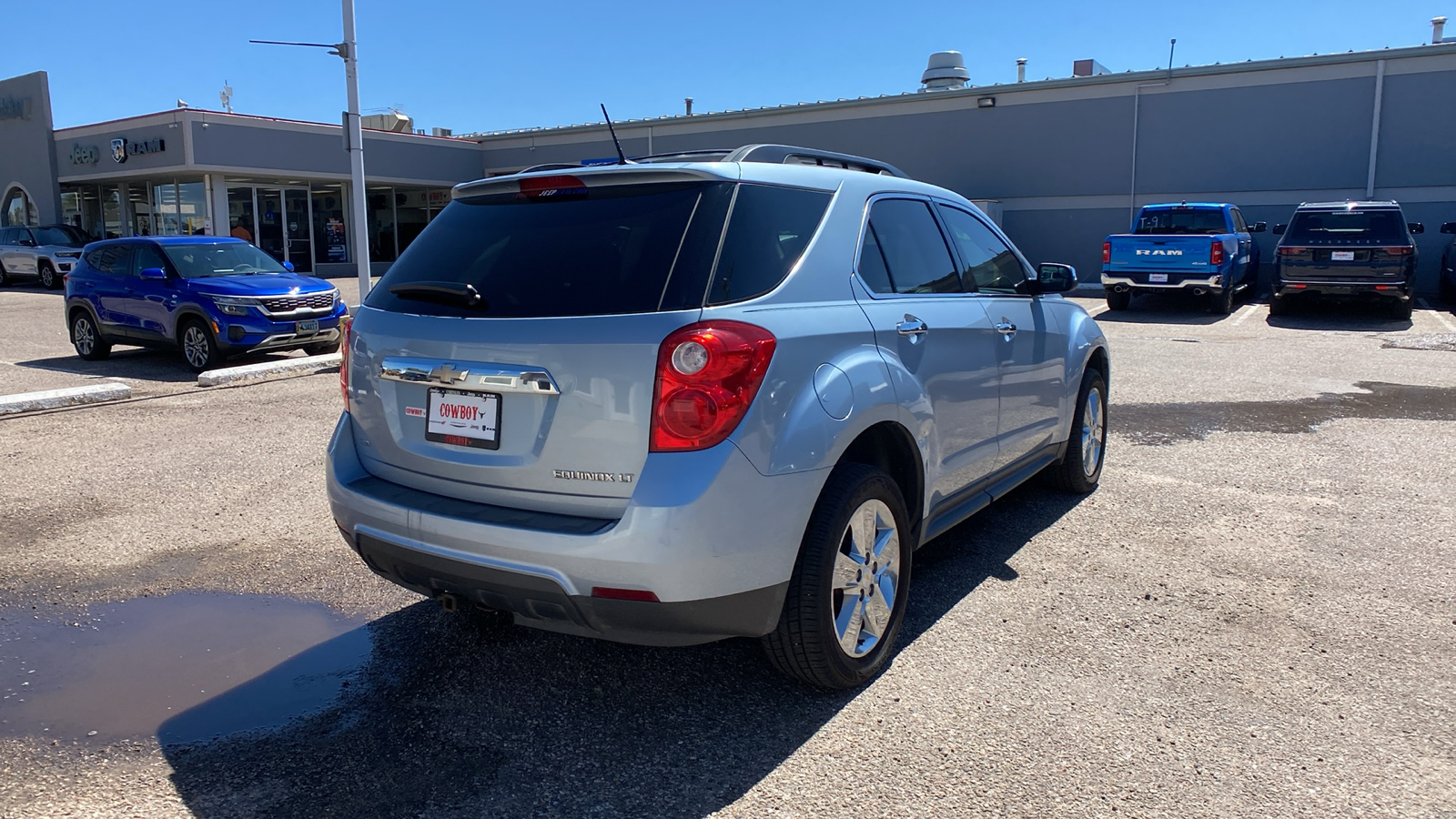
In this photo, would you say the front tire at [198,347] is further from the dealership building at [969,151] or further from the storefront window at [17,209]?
the storefront window at [17,209]

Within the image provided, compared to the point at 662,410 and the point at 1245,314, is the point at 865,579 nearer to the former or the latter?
the point at 662,410

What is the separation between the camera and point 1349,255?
1600 cm

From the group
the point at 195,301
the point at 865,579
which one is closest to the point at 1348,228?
the point at 865,579

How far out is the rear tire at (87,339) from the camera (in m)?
12.9

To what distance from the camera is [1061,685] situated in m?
3.57

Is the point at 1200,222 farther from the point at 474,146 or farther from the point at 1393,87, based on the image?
the point at 474,146

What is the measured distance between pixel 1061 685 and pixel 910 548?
2.31 ft

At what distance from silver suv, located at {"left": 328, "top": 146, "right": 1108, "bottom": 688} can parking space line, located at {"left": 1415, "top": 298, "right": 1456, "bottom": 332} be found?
50.5 ft

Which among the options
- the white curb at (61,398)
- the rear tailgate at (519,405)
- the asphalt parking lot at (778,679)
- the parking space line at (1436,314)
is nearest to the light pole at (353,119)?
the white curb at (61,398)

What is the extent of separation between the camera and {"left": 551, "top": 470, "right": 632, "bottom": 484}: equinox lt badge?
2973mm

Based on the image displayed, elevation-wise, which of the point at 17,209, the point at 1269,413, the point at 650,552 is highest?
the point at 17,209

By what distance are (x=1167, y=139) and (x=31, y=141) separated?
3340cm

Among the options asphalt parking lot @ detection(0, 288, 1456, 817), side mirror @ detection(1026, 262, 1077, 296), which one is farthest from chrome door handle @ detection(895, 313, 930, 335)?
side mirror @ detection(1026, 262, 1077, 296)

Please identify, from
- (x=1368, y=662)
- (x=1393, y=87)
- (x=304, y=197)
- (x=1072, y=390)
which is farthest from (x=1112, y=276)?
(x=304, y=197)
